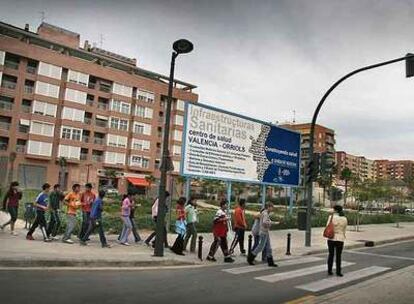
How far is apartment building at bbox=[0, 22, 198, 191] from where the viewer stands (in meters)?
59.6

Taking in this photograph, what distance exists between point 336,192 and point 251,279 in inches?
575

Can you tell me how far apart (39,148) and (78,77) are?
1108 centimetres

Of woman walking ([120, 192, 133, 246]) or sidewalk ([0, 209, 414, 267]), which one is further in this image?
woman walking ([120, 192, 133, 246])

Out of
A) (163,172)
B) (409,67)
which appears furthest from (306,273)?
(409,67)

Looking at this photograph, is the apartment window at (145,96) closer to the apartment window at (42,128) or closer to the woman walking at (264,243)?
the apartment window at (42,128)

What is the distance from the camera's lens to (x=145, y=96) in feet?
240

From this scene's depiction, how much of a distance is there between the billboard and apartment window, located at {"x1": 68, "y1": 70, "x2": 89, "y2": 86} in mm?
46145

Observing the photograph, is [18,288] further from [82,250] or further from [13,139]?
[13,139]

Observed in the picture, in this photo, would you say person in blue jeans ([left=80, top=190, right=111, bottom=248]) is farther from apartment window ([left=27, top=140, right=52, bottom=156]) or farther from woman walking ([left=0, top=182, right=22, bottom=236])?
apartment window ([left=27, top=140, right=52, bottom=156])

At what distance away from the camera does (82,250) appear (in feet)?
39.0

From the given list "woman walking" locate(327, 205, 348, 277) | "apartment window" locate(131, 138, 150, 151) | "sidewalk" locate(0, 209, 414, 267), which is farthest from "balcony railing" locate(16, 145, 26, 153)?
"woman walking" locate(327, 205, 348, 277)

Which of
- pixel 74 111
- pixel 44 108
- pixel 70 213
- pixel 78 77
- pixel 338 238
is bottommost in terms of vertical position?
pixel 338 238

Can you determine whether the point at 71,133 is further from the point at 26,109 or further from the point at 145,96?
the point at 145,96

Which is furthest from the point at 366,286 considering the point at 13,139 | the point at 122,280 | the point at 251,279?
the point at 13,139
